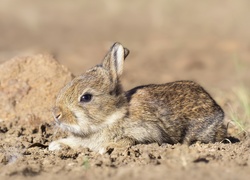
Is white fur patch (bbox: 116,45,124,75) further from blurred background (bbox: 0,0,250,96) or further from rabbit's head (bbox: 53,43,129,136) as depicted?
blurred background (bbox: 0,0,250,96)

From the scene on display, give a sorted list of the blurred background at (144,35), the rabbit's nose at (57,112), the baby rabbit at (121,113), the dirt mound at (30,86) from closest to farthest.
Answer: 1. the rabbit's nose at (57,112)
2. the baby rabbit at (121,113)
3. the dirt mound at (30,86)
4. the blurred background at (144,35)

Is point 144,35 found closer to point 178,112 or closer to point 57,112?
point 178,112

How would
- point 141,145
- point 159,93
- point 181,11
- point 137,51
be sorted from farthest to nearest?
point 181,11
point 137,51
point 159,93
point 141,145

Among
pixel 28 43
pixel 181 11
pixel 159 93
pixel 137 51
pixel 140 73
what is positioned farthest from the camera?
pixel 181 11

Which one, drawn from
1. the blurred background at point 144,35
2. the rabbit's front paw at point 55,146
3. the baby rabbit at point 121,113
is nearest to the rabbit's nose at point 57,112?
the baby rabbit at point 121,113

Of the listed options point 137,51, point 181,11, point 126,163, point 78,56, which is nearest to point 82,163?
point 126,163

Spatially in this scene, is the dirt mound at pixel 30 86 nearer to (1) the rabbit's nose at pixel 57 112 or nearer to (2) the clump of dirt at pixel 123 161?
(2) the clump of dirt at pixel 123 161

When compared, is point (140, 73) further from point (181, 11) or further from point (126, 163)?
point (181, 11)
